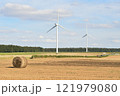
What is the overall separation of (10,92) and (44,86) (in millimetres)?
2615

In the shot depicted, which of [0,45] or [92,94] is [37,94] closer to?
[92,94]

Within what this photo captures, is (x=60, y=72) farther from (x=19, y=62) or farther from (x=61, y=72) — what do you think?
(x=19, y=62)

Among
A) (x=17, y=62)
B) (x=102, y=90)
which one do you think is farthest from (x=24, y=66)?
(x=102, y=90)

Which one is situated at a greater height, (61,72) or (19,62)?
(19,62)

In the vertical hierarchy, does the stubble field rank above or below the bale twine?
below

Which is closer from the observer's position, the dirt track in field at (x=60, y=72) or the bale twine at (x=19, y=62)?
the dirt track in field at (x=60, y=72)

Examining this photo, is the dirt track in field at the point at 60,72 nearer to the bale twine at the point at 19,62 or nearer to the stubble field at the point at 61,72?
the stubble field at the point at 61,72

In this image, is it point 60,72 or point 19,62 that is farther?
point 19,62

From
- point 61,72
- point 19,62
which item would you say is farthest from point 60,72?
point 19,62

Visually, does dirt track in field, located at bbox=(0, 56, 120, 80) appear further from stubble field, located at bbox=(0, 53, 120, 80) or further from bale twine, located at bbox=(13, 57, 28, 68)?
bale twine, located at bbox=(13, 57, 28, 68)

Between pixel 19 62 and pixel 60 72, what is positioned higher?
pixel 19 62

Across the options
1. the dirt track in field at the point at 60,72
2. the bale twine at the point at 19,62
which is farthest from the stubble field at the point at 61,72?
the bale twine at the point at 19,62

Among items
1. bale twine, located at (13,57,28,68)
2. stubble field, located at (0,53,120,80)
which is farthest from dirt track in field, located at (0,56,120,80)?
bale twine, located at (13,57,28,68)

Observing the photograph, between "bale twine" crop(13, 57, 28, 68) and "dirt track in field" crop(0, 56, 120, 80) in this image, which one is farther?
"bale twine" crop(13, 57, 28, 68)
